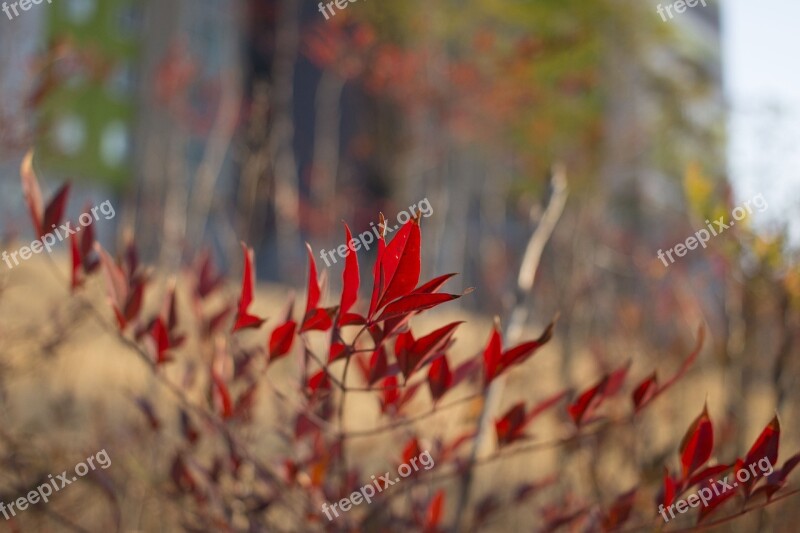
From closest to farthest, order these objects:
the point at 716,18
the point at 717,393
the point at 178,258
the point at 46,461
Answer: the point at 46,461
the point at 178,258
the point at 717,393
the point at 716,18

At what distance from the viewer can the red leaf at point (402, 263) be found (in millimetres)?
929

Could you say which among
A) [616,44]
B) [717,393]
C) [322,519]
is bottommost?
[717,393]

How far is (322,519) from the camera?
1479 mm

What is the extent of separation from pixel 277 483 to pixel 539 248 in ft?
2.91

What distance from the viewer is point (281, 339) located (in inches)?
46.7

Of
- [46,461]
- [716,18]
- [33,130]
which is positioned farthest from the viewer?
[716,18]

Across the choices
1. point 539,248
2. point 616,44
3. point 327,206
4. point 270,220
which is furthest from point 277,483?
point 270,220

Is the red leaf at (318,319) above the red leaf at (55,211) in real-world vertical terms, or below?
below

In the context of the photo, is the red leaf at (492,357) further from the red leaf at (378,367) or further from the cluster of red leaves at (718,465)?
the cluster of red leaves at (718,465)

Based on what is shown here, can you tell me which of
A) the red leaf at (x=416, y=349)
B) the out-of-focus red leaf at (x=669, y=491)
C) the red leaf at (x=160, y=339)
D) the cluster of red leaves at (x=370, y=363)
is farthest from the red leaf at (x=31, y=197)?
the out-of-focus red leaf at (x=669, y=491)

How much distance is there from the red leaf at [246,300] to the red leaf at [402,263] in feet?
0.73

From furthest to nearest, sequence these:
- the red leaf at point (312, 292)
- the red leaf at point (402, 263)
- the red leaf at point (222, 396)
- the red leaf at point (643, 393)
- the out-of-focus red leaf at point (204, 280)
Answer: the out-of-focus red leaf at point (204, 280)
the red leaf at point (222, 396)
the red leaf at point (643, 393)
the red leaf at point (312, 292)
the red leaf at point (402, 263)

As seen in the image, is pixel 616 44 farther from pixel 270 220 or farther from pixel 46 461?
pixel 46 461

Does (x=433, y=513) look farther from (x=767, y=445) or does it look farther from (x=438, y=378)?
(x=767, y=445)
